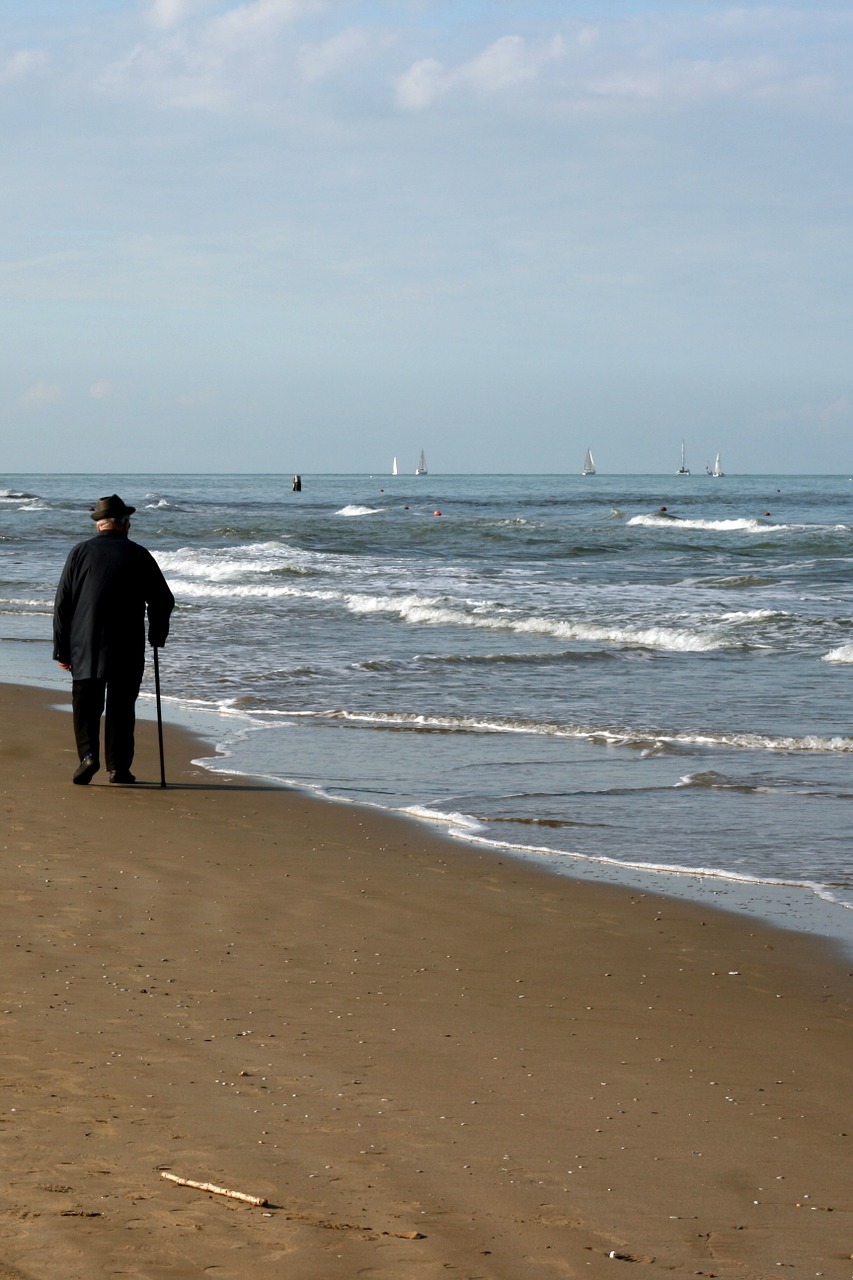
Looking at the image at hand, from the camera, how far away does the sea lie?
7043 mm

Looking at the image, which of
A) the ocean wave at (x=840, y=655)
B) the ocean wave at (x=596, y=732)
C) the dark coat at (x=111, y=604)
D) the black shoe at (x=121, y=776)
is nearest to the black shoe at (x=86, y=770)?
the black shoe at (x=121, y=776)

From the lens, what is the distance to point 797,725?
10.6 metres

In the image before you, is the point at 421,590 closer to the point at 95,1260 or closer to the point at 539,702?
Answer: the point at 539,702

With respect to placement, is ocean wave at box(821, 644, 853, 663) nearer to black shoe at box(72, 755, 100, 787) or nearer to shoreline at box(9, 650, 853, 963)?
shoreline at box(9, 650, 853, 963)

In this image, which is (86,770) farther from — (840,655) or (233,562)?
(233,562)

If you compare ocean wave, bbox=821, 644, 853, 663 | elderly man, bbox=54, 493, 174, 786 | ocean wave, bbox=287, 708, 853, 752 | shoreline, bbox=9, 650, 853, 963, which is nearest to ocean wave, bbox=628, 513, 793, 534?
ocean wave, bbox=821, 644, 853, 663

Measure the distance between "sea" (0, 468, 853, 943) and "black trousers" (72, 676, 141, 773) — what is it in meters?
0.82

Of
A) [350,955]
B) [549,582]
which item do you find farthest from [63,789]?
[549,582]

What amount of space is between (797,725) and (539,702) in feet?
6.95

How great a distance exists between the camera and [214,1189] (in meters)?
→ 3.00

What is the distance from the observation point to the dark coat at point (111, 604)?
8195mm

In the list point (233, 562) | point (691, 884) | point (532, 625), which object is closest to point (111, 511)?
point (691, 884)

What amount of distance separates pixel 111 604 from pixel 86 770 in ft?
3.16

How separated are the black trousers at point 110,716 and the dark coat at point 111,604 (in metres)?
0.06
